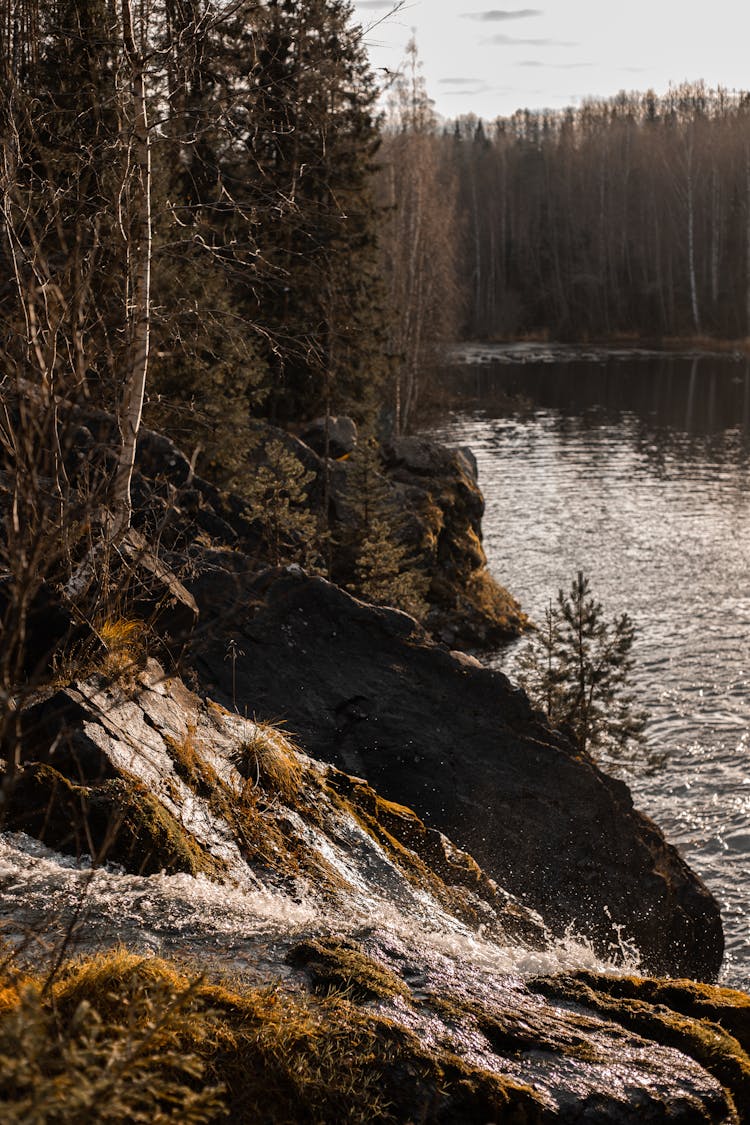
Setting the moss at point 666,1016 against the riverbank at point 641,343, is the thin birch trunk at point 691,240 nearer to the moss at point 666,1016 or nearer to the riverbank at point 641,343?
the riverbank at point 641,343

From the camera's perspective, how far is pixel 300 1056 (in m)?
3.74

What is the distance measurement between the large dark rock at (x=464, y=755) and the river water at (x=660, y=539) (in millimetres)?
1419

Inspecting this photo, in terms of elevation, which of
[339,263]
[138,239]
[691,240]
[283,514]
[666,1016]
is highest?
[691,240]

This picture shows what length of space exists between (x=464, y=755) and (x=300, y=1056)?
5.14 metres

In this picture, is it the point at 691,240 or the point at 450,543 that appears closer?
the point at 450,543

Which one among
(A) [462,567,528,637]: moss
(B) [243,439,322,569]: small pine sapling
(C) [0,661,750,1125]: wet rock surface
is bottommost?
(A) [462,567,528,637]: moss

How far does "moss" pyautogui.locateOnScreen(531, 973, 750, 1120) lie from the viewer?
4.63 metres

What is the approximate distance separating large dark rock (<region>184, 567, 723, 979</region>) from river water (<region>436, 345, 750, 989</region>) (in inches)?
55.9

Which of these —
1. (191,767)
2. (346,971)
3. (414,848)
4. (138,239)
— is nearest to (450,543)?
(414,848)

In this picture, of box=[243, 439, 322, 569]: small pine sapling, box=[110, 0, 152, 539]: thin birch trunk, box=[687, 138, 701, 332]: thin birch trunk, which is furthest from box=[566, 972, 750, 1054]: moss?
box=[687, 138, 701, 332]: thin birch trunk

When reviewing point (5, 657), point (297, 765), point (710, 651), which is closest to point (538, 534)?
point (710, 651)

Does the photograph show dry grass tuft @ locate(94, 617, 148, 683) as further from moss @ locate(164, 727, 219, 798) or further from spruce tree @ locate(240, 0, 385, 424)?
spruce tree @ locate(240, 0, 385, 424)

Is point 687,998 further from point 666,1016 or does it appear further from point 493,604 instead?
point 493,604

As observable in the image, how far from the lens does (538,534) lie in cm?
2450
